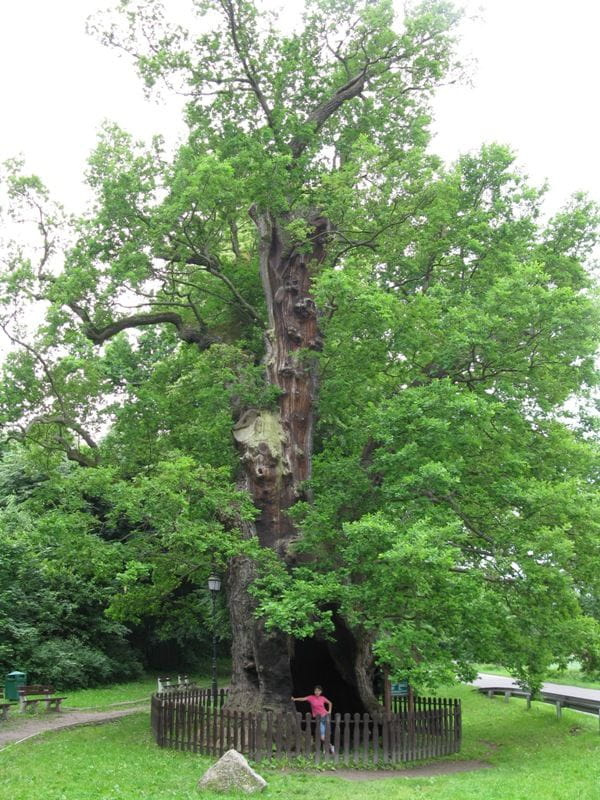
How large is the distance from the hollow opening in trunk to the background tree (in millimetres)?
83

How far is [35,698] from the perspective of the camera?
782 inches

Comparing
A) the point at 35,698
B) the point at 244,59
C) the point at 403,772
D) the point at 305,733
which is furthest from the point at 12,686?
the point at 244,59

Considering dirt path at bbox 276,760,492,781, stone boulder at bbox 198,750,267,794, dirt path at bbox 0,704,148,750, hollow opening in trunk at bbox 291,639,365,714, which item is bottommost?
dirt path at bbox 0,704,148,750

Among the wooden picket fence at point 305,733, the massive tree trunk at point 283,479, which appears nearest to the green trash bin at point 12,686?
the wooden picket fence at point 305,733

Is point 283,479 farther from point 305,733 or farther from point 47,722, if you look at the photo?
point 47,722

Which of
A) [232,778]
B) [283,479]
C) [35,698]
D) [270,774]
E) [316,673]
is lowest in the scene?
[35,698]

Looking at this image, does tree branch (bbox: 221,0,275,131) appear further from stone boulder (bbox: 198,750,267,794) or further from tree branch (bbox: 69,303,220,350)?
stone boulder (bbox: 198,750,267,794)

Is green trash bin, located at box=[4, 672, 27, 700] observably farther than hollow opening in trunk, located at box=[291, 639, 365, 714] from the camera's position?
Yes

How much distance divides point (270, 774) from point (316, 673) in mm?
4816

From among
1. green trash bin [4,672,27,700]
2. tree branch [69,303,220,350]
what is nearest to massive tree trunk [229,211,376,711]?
tree branch [69,303,220,350]

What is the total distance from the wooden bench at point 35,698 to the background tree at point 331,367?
5.49 meters

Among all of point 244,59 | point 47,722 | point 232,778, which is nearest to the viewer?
point 232,778

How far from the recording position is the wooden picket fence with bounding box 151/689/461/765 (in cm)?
1208

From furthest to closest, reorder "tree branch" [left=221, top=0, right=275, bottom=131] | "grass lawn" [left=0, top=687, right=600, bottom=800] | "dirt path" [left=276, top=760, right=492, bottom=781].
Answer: "tree branch" [left=221, top=0, right=275, bottom=131], "dirt path" [left=276, top=760, right=492, bottom=781], "grass lawn" [left=0, top=687, right=600, bottom=800]
